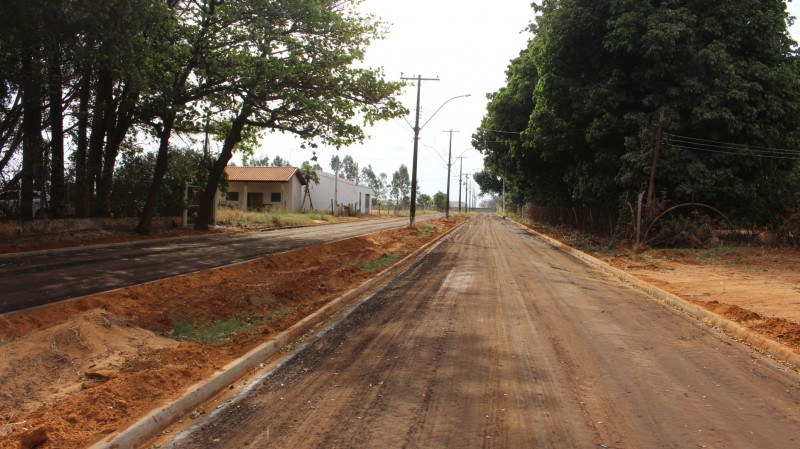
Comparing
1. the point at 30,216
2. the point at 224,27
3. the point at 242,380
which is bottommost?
the point at 242,380

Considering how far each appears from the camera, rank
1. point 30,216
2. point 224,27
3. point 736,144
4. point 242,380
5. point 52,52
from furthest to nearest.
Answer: point 224,27
point 736,144
point 30,216
point 52,52
point 242,380

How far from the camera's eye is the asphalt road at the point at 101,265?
352 inches

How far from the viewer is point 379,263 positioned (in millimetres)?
14805

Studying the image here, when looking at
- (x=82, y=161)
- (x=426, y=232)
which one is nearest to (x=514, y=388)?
(x=82, y=161)

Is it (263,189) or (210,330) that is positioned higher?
(263,189)

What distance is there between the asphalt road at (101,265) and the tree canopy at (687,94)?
13135 mm

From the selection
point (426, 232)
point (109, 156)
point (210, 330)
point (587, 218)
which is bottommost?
point (210, 330)

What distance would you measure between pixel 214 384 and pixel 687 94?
19863mm

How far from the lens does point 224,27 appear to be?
804 inches

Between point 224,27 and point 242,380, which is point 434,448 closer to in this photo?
point 242,380

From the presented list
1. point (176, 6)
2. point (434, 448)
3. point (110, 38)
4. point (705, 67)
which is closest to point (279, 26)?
point (176, 6)

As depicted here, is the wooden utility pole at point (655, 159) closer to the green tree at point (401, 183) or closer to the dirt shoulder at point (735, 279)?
the dirt shoulder at point (735, 279)

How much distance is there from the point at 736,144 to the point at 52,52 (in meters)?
21.7

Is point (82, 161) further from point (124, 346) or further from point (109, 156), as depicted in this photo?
point (124, 346)
